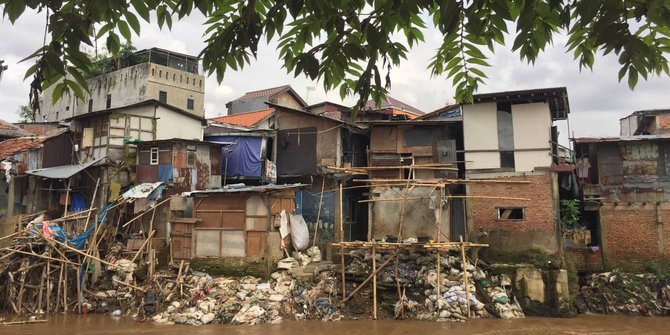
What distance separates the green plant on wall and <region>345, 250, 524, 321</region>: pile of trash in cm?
395

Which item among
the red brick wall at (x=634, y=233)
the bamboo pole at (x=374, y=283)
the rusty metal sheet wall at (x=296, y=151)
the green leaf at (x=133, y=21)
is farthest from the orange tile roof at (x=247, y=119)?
the green leaf at (x=133, y=21)

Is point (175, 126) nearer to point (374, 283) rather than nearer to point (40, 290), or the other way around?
point (40, 290)

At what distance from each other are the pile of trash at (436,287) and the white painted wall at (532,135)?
4.78 metres

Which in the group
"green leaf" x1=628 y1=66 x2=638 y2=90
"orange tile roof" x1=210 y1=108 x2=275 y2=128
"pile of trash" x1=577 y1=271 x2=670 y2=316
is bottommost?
"pile of trash" x1=577 y1=271 x2=670 y2=316

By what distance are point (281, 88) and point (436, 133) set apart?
55.0ft

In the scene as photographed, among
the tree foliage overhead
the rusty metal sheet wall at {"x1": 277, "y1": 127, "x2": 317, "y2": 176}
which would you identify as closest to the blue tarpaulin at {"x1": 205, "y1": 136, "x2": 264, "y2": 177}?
the rusty metal sheet wall at {"x1": 277, "y1": 127, "x2": 317, "y2": 176}

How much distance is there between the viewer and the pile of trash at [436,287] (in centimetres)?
1570

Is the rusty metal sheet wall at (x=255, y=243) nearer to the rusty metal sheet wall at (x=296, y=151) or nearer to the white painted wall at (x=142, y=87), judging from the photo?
the rusty metal sheet wall at (x=296, y=151)

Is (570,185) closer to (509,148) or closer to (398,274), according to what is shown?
(509,148)

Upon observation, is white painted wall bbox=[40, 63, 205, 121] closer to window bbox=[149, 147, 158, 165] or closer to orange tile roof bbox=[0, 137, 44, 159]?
orange tile roof bbox=[0, 137, 44, 159]

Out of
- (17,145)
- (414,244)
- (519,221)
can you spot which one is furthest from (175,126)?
(519,221)

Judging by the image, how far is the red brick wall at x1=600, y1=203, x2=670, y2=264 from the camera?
17859 millimetres

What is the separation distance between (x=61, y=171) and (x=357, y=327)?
1540 cm

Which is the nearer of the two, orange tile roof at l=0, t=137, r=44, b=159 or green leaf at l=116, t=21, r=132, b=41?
Answer: green leaf at l=116, t=21, r=132, b=41
